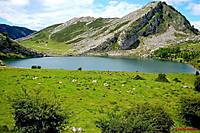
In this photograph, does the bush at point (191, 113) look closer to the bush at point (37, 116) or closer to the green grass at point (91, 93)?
the green grass at point (91, 93)

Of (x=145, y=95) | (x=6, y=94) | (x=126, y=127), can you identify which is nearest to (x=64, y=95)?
(x=6, y=94)

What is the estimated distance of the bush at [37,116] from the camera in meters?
32.0

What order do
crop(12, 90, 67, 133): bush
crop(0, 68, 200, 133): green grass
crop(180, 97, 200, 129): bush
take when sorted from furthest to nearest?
crop(180, 97, 200, 129): bush, crop(0, 68, 200, 133): green grass, crop(12, 90, 67, 133): bush

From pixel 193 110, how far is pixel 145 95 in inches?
414

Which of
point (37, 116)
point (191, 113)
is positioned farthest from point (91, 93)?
point (37, 116)

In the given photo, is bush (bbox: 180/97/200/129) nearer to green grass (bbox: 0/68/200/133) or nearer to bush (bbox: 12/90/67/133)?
green grass (bbox: 0/68/200/133)

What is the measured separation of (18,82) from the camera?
58.8 meters

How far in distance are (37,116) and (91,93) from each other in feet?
78.7

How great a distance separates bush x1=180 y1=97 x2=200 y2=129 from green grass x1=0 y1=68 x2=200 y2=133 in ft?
3.75

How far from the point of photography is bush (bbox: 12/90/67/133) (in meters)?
32.0

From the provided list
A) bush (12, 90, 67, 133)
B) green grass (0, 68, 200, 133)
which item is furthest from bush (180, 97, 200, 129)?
bush (12, 90, 67, 133)

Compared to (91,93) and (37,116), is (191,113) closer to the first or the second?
(91,93)

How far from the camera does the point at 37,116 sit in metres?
32.1

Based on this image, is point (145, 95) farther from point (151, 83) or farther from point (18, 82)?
point (18, 82)
